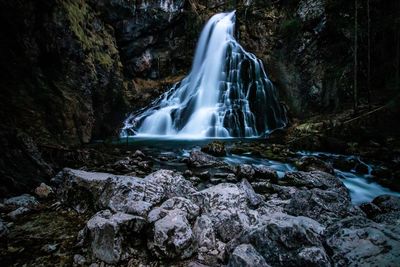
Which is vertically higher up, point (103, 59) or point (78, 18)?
point (78, 18)

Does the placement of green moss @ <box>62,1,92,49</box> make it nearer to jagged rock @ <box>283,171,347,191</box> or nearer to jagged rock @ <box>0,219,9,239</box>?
jagged rock @ <box>0,219,9,239</box>

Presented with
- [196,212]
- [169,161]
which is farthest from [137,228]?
[169,161]

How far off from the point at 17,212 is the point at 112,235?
2.00 meters

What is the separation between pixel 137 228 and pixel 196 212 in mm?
745

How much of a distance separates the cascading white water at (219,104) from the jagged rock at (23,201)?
11184 millimetres

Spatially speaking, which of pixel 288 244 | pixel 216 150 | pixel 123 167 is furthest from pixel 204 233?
pixel 216 150

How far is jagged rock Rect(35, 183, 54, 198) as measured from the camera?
4.44 metres

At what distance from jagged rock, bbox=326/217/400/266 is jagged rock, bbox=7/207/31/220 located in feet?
13.1

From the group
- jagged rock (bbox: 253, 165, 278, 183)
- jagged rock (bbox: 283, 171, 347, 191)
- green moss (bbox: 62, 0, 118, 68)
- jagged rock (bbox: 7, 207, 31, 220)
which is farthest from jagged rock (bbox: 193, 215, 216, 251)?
green moss (bbox: 62, 0, 118, 68)

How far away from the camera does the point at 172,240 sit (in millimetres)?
2754

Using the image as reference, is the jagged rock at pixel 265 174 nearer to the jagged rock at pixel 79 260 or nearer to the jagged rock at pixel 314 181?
the jagged rock at pixel 314 181

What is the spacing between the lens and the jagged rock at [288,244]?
7.95ft

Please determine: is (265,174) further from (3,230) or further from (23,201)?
(3,230)

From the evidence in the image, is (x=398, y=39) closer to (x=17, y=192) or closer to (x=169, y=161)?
(x=169, y=161)
